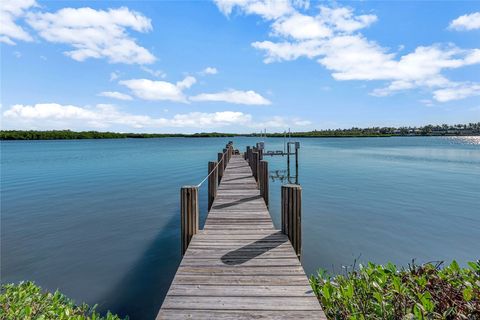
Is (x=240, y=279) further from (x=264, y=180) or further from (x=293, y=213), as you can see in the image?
(x=264, y=180)

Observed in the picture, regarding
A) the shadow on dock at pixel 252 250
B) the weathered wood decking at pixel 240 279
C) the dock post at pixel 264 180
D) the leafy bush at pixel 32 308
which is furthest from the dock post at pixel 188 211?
the dock post at pixel 264 180

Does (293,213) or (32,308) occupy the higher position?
(293,213)

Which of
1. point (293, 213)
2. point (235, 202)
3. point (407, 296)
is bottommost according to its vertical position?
point (407, 296)

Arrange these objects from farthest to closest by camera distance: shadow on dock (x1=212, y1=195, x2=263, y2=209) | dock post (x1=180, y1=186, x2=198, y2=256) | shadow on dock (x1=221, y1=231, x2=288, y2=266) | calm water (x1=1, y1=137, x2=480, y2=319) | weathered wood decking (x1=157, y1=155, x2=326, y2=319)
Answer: shadow on dock (x1=212, y1=195, x2=263, y2=209)
calm water (x1=1, y1=137, x2=480, y2=319)
dock post (x1=180, y1=186, x2=198, y2=256)
shadow on dock (x1=221, y1=231, x2=288, y2=266)
weathered wood decking (x1=157, y1=155, x2=326, y2=319)

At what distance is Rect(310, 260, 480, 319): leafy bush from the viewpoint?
3.24 metres

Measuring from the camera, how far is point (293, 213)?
5289 mm

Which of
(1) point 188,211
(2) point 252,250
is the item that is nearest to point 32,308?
(1) point 188,211

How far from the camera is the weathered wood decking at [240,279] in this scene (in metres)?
3.16

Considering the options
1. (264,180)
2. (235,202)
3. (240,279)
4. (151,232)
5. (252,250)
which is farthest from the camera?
(151,232)

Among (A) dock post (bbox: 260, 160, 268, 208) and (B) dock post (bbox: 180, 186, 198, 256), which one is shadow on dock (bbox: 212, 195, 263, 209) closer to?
(A) dock post (bbox: 260, 160, 268, 208)

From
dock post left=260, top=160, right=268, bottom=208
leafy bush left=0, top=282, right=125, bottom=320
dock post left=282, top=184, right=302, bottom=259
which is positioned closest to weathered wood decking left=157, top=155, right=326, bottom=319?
dock post left=282, top=184, right=302, bottom=259

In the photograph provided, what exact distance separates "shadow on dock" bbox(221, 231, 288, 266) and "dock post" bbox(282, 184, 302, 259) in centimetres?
21

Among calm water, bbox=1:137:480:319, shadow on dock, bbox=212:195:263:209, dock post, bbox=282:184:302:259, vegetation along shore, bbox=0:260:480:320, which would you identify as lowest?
calm water, bbox=1:137:480:319

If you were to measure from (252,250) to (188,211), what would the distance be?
156 centimetres
